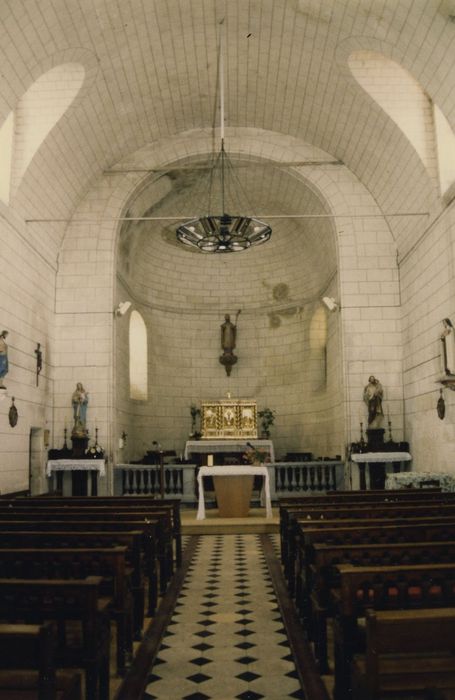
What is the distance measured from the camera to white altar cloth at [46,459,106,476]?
1511cm

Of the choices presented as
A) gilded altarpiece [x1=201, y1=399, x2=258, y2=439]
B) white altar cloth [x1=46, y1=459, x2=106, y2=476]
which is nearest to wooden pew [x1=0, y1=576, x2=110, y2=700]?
white altar cloth [x1=46, y1=459, x2=106, y2=476]

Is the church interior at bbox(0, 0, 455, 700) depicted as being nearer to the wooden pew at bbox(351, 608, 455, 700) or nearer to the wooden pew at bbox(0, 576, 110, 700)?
the wooden pew at bbox(0, 576, 110, 700)

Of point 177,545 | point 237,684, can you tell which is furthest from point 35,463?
point 237,684

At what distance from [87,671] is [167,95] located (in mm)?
14030

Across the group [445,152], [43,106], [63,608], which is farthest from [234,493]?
[63,608]

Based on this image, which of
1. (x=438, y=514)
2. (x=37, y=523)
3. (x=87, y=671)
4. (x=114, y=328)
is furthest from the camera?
(x=114, y=328)

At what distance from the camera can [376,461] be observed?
15414 millimetres

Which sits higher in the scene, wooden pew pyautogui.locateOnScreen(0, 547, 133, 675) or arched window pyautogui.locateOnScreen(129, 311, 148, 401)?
arched window pyautogui.locateOnScreen(129, 311, 148, 401)

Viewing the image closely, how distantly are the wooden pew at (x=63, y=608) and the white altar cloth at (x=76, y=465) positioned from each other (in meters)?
11.4

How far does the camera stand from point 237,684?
186 inches

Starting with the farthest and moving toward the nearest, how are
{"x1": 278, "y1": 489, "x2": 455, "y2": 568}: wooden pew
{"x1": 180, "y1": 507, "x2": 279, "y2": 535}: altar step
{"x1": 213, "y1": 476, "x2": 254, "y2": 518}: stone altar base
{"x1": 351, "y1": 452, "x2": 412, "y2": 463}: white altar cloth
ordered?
{"x1": 351, "y1": 452, "x2": 412, "y2": 463}: white altar cloth
{"x1": 213, "y1": 476, "x2": 254, "y2": 518}: stone altar base
{"x1": 180, "y1": 507, "x2": 279, "y2": 535}: altar step
{"x1": 278, "y1": 489, "x2": 455, "y2": 568}: wooden pew

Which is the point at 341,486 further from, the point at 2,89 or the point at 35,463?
the point at 2,89

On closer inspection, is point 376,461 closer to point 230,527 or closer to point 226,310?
point 230,527

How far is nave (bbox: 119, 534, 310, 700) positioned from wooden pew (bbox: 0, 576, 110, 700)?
902 millimetres
